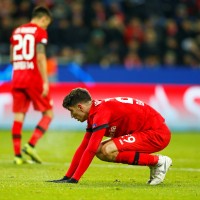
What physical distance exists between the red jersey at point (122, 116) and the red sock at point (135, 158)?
32 centimetres

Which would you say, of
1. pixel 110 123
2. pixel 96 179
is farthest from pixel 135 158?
pixel 96 179

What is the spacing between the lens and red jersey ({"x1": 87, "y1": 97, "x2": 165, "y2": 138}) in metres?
9.08

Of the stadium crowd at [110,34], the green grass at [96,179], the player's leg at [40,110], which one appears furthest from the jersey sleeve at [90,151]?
the stadium crowd at [110,34]

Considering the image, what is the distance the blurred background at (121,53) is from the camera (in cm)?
1923

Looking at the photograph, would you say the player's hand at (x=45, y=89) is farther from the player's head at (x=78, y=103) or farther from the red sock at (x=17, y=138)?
the player's head at (x=78, y=103)

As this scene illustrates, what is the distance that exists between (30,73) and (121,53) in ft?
33.7

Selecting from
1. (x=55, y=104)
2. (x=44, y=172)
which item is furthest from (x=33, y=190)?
(x=55, y=104)

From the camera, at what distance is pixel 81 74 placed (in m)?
20.8

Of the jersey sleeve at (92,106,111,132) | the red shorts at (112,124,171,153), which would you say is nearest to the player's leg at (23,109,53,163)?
the red shorts at (112,124,171,153)

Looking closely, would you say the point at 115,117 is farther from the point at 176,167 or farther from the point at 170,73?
the point at 170,73

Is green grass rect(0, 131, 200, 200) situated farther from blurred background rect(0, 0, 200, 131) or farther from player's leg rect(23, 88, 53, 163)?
blurred background rect(0, 0, 200, 131)

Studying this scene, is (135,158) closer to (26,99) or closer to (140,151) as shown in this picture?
(140,151)

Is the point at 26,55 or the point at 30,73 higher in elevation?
the point at 26,55

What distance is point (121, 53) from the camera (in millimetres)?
22938
